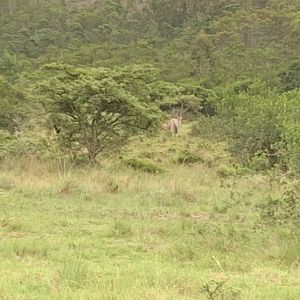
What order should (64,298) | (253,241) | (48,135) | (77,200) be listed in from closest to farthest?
(64,298)
(253,241)
(77,200)
(48,135)

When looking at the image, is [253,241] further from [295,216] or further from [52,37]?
[52,37]

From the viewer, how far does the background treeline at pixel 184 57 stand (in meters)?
16.0

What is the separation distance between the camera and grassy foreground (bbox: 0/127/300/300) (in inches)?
208

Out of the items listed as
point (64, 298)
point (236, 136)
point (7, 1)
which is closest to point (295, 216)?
point (64, 298)

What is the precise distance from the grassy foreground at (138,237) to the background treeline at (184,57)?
4.36 ft

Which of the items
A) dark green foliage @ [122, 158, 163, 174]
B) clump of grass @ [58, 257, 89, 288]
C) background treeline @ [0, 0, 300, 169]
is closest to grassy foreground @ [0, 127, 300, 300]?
clump of grass @ [58, 257, 89, 288]

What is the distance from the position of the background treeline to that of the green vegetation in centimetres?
10

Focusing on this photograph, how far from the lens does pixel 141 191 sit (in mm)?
12164

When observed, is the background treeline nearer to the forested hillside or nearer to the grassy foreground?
the forested hillside

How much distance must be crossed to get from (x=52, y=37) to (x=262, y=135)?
47811 millimetres

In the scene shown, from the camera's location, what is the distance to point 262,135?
638 inches

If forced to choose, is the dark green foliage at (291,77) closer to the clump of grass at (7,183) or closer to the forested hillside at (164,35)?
the forested hillside at (164,35)

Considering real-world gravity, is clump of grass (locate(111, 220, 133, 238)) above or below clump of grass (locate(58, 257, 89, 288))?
below

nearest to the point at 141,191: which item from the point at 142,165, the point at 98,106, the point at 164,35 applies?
the point at 142,165
